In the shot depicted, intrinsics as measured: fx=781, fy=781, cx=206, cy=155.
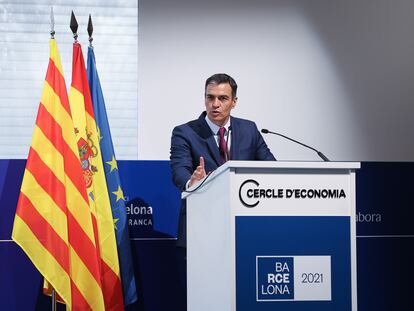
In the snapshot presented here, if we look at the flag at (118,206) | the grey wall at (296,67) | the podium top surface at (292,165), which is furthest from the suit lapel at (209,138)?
the podium top surface at (292,165)

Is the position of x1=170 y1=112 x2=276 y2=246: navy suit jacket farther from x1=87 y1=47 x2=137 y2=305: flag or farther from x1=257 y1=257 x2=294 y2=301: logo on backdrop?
x1=257 y1=257 x2=294 y2=301: logo on backdrop

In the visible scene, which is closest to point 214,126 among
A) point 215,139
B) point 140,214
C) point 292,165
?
point 215,139

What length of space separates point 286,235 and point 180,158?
149 centimetres

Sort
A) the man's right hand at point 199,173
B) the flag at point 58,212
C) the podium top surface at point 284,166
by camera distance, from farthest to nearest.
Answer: the flag at point 58,212
the man's right hand at point 199,173
the podium top surface at point 284,166

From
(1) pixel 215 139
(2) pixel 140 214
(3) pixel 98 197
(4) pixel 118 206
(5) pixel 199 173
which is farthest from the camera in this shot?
(2) pixel 140 214

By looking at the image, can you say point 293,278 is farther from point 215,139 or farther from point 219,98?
point 219,98

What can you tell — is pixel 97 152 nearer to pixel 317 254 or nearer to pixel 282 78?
pixel 282 78

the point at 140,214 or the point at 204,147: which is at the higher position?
the point at 204,147

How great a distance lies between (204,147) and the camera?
176 inches

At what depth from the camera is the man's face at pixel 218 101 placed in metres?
4.55

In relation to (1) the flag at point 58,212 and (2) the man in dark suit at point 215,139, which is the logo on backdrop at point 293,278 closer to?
(2) the man in dark suit at point 215,139

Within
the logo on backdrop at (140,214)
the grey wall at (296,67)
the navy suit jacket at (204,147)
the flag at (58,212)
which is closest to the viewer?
the navy suit jacket at (204,147)

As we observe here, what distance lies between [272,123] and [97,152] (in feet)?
5.20

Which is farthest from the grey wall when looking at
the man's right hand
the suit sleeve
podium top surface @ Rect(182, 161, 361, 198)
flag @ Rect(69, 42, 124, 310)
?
podium top surface @ Rect(182, 161, 361, 198)
